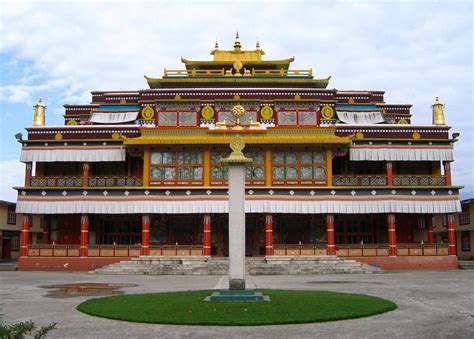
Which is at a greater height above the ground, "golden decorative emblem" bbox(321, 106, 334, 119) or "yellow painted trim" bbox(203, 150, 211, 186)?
"golden decorative emblem" bbox(321, 106, 334, 119)

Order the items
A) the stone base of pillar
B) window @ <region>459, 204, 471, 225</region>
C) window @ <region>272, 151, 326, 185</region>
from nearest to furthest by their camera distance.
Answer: the stone base of pillar → window @ <region>272, 151, 326, 185</region> → window @ <region>459, 204, 471, 225</region>

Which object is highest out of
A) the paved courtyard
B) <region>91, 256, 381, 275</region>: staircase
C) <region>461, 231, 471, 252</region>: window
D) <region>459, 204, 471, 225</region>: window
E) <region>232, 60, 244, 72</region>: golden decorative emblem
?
<region>232, 60, 244, 72</region>: golden decorative emblem

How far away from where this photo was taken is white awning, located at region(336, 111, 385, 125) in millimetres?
45500

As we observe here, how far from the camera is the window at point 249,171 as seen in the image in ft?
131

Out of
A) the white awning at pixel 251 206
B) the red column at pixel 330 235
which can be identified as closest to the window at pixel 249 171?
the white awning at pixel 251 206

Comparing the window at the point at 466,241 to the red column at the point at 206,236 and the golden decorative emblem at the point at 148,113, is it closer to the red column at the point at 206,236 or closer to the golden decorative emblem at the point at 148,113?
the red column at the point at 206,236

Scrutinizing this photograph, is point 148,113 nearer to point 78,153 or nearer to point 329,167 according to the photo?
point 78,153

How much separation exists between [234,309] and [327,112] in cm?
3115

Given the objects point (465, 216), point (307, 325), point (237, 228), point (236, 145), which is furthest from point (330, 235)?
point (307, 325)

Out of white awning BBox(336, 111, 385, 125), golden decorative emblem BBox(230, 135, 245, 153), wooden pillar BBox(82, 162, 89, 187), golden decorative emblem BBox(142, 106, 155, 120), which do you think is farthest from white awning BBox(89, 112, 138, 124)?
golden decorative emblem BBox(230, 135, 245, 153)

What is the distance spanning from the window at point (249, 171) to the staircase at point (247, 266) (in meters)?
5.65

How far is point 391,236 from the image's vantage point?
128 ft

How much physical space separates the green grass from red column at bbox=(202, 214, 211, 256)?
18.6 m

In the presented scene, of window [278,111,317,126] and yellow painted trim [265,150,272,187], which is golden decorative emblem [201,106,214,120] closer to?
window [278,111,317,126]
